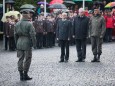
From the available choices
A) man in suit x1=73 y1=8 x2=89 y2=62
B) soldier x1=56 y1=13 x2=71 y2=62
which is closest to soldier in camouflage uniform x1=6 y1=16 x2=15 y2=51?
soldier x1=56 y1=13 x2=71 y2=62

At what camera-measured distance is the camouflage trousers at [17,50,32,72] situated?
49.2 ft

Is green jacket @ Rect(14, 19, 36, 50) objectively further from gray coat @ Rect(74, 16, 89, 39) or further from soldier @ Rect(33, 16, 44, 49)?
soldier @ Rect(33, 16, 44, 49)

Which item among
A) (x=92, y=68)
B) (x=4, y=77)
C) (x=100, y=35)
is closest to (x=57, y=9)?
(x=100, y=35)

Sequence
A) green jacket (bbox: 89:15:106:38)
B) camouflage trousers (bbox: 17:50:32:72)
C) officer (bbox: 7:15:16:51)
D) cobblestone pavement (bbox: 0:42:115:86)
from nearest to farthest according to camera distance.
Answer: cobblestone pavement (bbox: 0:42:115:86), camouflage trousers (bbox: 17:50:32:72), green jacket (bbox: 89:15:106:38), officer (bbox: 7:15:16:51)

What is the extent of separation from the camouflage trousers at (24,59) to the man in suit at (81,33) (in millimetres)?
5197

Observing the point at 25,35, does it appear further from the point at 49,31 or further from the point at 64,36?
the point at 49,31

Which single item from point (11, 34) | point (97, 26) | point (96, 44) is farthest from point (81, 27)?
point (11, 34)

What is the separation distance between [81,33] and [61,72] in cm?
395

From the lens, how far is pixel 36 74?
16.1 metres

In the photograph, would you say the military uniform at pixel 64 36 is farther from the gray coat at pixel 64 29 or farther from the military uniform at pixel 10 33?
the military uniform at pixel 10 33

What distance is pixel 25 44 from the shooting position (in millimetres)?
15039

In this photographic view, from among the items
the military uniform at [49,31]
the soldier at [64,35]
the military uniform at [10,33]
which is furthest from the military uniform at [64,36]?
the military uniform at [49,31]

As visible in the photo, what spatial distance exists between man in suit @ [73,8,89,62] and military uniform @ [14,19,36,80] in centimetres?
520

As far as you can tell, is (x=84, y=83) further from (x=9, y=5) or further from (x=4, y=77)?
(x=9, y=5)
